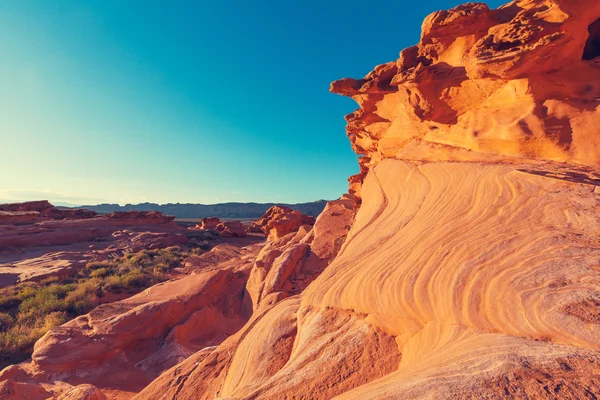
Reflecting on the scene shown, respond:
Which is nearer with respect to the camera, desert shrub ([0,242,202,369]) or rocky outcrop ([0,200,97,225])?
desert shrub ([0,242,202,369])

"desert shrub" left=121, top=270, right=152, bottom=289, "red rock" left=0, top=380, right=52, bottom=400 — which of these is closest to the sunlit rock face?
"red rock" left=0, top=380, right=52, bottom=400

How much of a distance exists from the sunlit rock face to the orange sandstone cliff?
0.04m

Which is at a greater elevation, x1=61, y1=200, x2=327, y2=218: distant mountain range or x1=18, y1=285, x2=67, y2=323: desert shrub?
x1=61, y1=200, x2=327, y2=218: distant mountain range

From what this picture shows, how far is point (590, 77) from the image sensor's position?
7457 mm

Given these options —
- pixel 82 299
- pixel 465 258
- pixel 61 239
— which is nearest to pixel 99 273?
pixel 82 299

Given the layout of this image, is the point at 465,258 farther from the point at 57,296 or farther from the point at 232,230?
the point at 232,230

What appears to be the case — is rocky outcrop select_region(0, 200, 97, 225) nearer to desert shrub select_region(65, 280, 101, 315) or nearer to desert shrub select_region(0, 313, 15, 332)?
desert shrub select_region(65, 280, 101, 315)

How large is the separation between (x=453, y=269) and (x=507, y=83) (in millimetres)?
7012

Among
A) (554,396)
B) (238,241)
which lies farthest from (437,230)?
(238,241)

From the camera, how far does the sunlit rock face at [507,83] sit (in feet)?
22.8

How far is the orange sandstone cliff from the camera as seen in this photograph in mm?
2734

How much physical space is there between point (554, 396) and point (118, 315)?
31.9 feet

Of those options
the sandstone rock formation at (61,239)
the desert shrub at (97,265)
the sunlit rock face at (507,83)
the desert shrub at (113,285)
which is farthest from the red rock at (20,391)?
the desert shrub at (97,265)

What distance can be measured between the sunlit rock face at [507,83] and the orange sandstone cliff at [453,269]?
4cm
